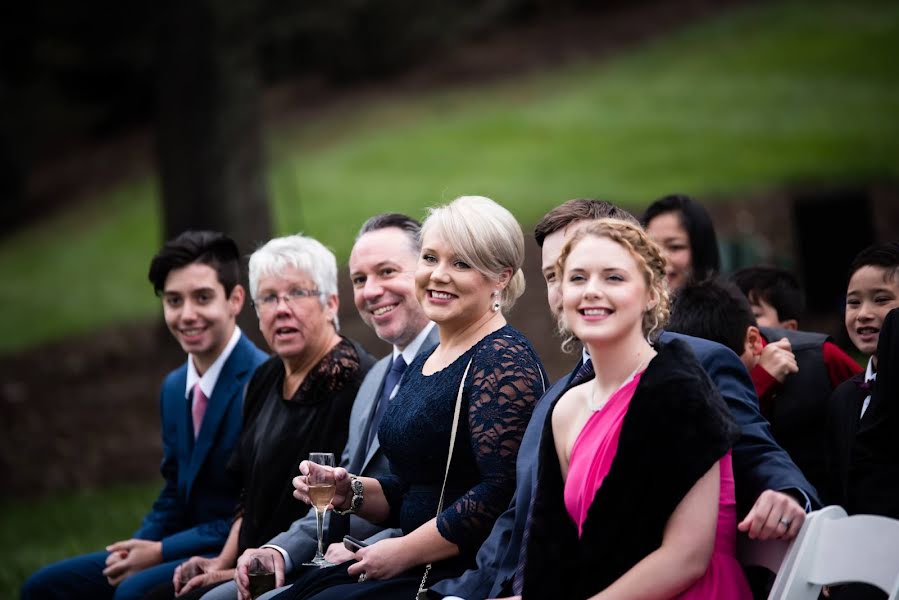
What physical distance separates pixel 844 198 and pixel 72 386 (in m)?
9.46

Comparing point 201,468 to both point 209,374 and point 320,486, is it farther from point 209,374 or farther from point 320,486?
point 320,486

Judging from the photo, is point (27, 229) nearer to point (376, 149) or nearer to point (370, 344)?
point (376, 149)

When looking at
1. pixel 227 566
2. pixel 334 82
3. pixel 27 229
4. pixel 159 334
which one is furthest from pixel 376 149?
pixel 227 566

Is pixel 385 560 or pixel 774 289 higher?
pixel 774 289

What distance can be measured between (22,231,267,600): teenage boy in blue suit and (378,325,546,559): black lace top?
1576 millimetres

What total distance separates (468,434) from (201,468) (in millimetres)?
2098

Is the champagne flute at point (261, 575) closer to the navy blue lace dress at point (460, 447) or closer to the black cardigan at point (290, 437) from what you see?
the navy blue lace dress at point (460, 447)

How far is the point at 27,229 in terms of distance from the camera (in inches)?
970

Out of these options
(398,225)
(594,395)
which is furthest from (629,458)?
(398,225)

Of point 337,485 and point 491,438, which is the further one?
point 337,485

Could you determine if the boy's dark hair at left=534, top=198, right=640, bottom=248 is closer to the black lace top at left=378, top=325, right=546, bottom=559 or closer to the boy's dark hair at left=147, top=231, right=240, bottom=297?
the black lace top at left=378, top=325, right=546, bottom=559

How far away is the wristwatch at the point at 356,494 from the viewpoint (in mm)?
4629

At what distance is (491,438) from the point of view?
4.14 metres

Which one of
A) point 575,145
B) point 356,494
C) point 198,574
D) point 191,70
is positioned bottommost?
point 198,574
